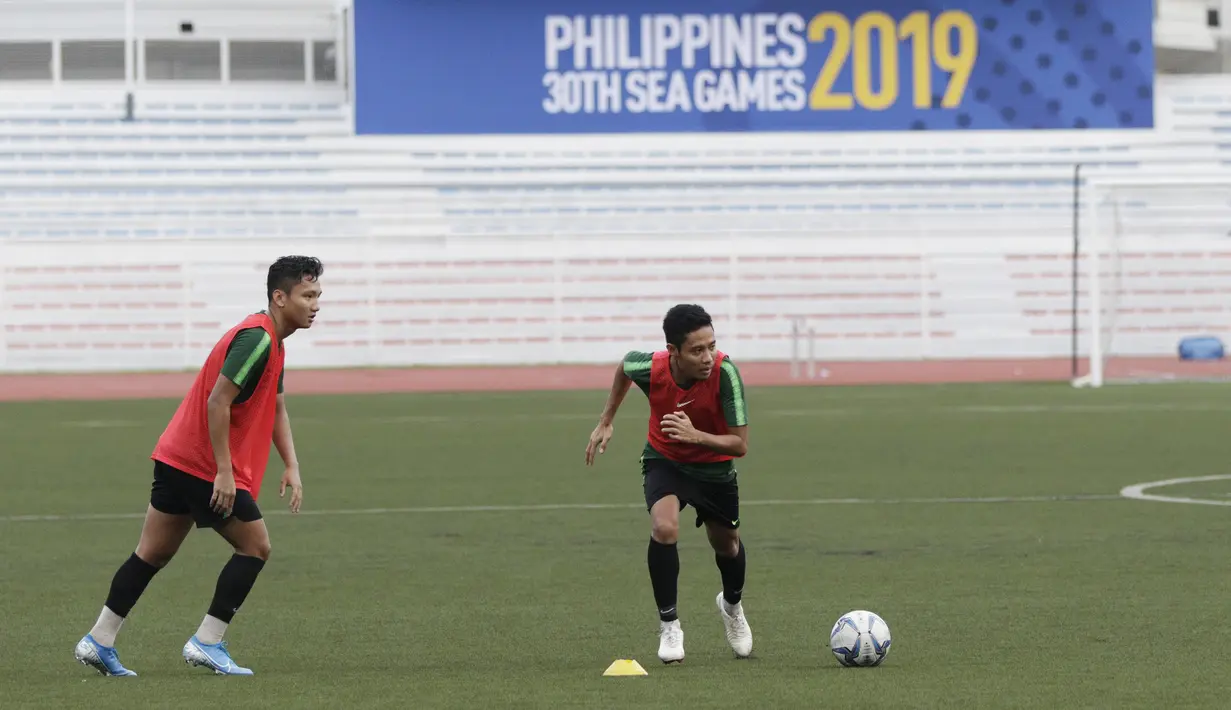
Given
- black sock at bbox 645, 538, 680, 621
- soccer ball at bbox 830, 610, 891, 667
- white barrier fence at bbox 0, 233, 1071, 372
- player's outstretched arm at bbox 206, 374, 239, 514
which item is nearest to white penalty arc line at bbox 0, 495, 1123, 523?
black sock at bbox 645, 538, 680, 621

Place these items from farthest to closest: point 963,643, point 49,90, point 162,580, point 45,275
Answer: point 49,90 → point 45,275 → point 162,580 → point 963,643

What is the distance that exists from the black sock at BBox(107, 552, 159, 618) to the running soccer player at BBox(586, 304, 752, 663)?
1.76m

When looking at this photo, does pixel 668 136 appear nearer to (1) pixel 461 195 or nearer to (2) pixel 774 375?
(1) pixel 461 195

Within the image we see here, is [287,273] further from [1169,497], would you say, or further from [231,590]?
[1169,497]

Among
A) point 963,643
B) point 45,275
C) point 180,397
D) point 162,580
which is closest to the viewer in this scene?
point 963,643

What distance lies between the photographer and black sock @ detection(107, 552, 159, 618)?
7.13m

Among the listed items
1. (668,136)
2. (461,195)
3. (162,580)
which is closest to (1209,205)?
(668,136)

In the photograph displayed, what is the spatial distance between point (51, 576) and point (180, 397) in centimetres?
1838

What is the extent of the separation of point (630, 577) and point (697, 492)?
91.3 inches

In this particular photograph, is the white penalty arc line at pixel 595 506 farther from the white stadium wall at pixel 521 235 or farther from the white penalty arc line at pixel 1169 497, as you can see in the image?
the white stadium wall at pixel 521 235

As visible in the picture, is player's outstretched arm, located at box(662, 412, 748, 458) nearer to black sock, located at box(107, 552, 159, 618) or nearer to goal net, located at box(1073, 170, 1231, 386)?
black sock, located at box(107, 552, 159, 618)

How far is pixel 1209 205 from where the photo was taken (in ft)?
A: 126

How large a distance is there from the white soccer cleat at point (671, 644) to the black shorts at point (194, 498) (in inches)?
62.1

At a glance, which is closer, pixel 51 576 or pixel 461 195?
pixel 51 576
